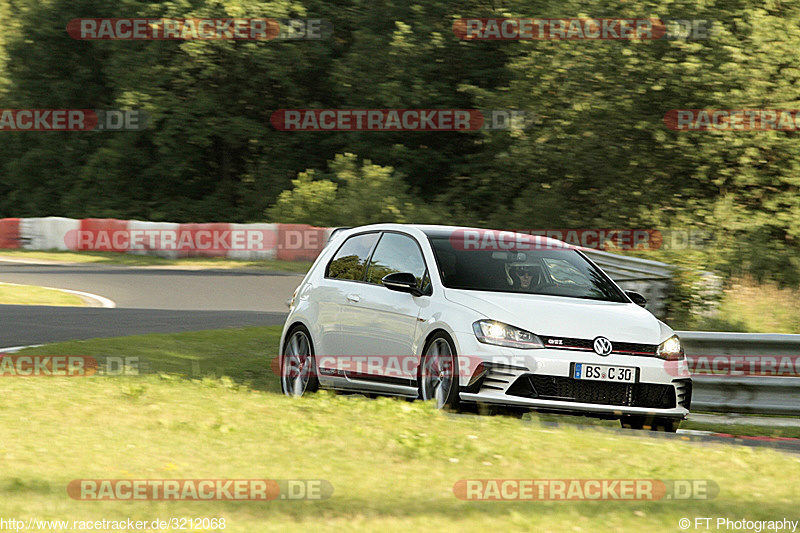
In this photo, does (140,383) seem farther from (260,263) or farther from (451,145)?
(451,145)

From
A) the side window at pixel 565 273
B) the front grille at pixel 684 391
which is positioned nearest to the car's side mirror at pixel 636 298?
the side window at pixel 565 273

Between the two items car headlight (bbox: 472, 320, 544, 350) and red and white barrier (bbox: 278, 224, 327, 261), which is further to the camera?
red and white barrier (bbox: 278, 224, 327, 261)

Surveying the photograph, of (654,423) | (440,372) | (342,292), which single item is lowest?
(654,423)

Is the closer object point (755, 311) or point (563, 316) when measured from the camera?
point (563, 316)

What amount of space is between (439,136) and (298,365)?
104 ft

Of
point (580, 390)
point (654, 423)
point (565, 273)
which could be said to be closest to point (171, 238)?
point (565, 273)

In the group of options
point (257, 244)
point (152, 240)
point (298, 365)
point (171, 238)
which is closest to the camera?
point (298, 365)

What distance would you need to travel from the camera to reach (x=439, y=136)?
42.1 metres

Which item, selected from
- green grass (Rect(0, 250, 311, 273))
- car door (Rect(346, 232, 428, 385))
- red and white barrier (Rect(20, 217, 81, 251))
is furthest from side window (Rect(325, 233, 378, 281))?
red and white barrier (Rect(20, 217, 81, 251))

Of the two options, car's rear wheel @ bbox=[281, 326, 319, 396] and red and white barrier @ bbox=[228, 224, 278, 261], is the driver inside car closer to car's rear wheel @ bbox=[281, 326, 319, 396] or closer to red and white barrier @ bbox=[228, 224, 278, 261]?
car's rear wheel @ bbox=[281, 326, 319, 396]

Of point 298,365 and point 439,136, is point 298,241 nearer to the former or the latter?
point 439,136

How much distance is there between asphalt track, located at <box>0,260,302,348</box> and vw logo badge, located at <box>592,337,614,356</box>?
Result: 7.44 m

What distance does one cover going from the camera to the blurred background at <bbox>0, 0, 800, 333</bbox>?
29797mm

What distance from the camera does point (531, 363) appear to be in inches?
341
